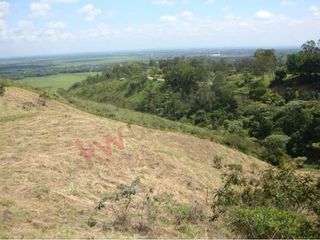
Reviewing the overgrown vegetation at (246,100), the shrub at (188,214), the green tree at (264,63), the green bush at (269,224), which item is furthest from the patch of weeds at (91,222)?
the green tree at (264,63)

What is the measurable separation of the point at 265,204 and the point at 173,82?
6199 cm

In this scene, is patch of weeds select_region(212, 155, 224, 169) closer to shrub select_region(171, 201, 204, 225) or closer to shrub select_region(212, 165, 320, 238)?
shrub select_region(212, 165, 320, 238)

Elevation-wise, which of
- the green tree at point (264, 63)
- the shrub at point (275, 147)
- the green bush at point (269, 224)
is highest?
the green bush at point (269, 224)

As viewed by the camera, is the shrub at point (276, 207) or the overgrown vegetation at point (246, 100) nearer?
the shrub at point (276, 207)

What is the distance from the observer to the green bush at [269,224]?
300 inches

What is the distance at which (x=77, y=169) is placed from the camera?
13641mm

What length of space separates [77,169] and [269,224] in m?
7.63

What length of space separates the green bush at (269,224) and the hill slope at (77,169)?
1.45 ft

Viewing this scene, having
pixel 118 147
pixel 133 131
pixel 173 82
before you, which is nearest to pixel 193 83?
pixel 173 82

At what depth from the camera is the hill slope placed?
859 cm

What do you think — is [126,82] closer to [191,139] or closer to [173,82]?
[173,82]

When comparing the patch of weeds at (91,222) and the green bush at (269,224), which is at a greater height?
the green bush at (269,224)

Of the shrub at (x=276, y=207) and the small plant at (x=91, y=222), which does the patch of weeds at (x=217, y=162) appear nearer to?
the shrub at (x=276, y=207)

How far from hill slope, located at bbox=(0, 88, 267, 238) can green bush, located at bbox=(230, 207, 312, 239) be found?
441 millimetres
